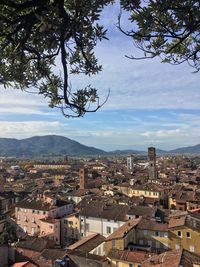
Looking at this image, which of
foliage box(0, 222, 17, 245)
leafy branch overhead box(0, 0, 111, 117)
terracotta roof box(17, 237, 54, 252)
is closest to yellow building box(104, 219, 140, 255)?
terracotta roof box(17, 237, 54, 252)

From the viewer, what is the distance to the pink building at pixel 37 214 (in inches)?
1941

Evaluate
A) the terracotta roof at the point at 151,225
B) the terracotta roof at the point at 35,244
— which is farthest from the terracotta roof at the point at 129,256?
the terracotta roof at the point at 151,225

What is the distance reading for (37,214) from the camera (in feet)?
167

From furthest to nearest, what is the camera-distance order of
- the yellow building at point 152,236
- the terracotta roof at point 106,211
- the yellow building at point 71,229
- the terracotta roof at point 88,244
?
the yellow building at point 71,229
the terracotta roof at point 106,211
the yellow building at point 152,236
the terracotta roof at point 88,244

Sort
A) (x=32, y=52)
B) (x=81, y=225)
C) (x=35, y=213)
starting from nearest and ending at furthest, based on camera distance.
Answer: (x=32, y=52) < (x=81, y=225) < (x=35, y=213)

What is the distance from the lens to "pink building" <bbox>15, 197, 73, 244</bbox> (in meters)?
49.3

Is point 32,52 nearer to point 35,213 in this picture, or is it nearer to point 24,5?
point 24,5

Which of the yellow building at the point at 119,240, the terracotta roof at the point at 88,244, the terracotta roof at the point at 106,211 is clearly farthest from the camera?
the terracotta roof at the point at 106,211

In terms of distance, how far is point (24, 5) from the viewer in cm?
419

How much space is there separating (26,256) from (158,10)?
101 feet

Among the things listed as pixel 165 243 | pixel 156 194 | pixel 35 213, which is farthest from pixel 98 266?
pixel 156 194

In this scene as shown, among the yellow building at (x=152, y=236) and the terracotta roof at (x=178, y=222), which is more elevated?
the terracotta roof at (x=178, y=222)

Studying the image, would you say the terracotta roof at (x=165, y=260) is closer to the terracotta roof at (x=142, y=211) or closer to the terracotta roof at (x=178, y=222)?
the terracotta roof at (x=178, y=222)

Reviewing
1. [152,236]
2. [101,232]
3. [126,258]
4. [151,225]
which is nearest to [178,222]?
[151,225]
